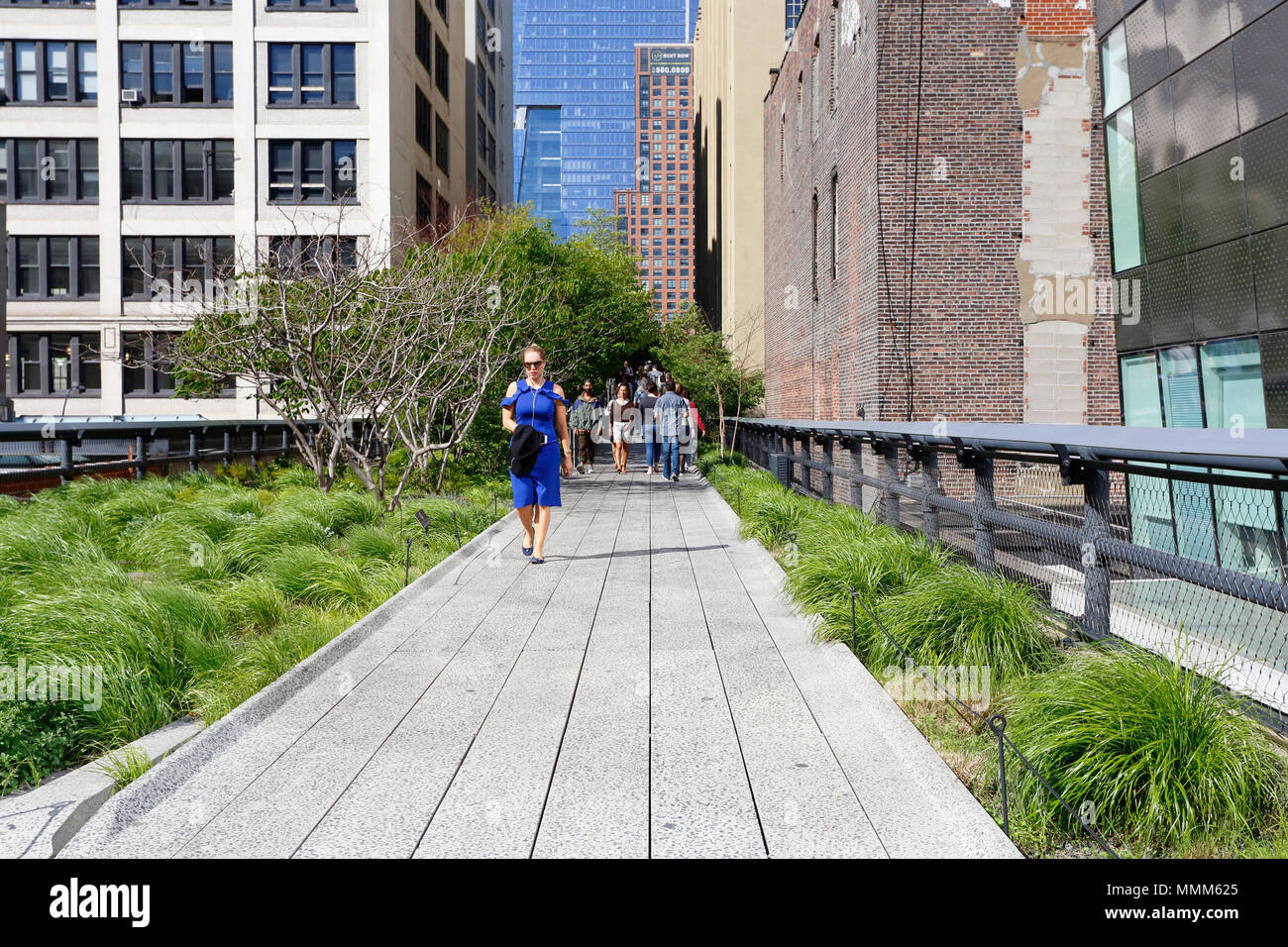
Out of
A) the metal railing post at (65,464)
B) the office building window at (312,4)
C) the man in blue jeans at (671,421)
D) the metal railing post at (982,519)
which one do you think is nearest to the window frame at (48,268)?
the office building window at (312,4)

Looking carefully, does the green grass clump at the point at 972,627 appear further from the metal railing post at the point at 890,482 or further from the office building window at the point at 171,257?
the office building window at the point at 171,257

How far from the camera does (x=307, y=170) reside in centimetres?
3650

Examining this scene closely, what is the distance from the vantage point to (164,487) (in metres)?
14.1

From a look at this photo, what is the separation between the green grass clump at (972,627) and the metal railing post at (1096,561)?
0.29 metres

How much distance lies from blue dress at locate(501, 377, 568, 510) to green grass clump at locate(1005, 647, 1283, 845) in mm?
6644

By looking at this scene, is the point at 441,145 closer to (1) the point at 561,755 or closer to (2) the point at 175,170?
(2) the point at 175,170

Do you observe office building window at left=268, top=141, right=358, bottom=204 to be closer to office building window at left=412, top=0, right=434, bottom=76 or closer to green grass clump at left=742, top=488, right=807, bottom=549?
office building window at left=412, top=0, right=434, bottom=76

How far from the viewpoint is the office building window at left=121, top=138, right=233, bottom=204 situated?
36531mm

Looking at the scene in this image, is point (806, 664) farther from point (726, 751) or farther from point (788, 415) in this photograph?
point (788, 415)

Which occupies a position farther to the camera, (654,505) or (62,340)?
(62,340)

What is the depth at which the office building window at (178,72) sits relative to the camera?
3641cm

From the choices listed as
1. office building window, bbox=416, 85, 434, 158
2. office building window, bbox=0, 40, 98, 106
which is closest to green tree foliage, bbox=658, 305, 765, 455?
office building window, bbox=416, 85, 434, 158
